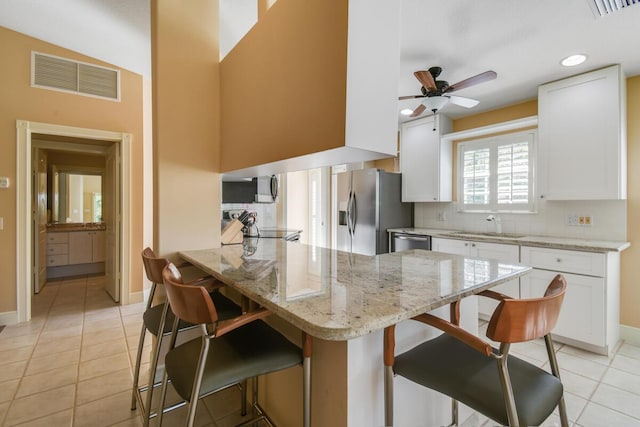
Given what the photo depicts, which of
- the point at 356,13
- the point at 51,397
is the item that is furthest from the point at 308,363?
the point at 51,397

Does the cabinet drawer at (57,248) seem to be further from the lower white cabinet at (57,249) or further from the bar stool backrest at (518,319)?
the bar stool backrest at (518,319)

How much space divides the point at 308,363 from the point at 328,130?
3.05 ft

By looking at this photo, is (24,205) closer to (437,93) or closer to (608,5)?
(437,93)

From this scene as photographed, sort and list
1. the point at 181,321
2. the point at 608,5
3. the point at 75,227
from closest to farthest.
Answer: the point at 181,321
the point at 608,5
the point at 75,227

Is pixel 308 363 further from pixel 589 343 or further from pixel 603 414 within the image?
pixel 589 343

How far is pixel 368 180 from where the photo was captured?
161 inches

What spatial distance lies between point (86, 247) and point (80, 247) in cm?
8

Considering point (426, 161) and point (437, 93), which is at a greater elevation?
point (437, 93)

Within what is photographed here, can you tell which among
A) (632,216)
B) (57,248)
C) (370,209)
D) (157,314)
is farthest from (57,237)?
(632,216)

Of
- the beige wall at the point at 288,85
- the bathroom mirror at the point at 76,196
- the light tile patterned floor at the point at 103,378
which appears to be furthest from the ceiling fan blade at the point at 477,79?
the bathroom mirror at the point at 76,196

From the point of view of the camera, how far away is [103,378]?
2.14 meters

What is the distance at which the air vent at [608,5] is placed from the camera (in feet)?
6.05

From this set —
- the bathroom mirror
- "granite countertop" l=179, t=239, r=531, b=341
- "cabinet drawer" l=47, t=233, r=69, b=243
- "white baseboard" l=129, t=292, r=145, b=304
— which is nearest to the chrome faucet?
"granite countertop" l=179, t=239, r=531, b=341

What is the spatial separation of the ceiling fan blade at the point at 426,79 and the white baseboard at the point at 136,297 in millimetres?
4019
